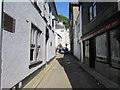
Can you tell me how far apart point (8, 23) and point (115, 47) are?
498 centimetres

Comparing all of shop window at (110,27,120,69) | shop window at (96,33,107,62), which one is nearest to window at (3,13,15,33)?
shop window at (110,27,120,69)

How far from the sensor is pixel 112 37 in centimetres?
574

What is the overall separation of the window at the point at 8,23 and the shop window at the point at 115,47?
4614 mm

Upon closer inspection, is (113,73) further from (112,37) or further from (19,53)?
(19,53)

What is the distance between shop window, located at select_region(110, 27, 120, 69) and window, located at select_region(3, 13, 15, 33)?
4614mm

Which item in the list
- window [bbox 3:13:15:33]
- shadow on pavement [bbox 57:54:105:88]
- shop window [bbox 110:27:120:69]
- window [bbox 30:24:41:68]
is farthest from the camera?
window [bbox 30:24:41:68]

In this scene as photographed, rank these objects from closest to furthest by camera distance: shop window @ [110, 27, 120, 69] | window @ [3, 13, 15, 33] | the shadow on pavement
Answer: window @ [3, 13, 15, 33] → the shadow on pavement → shop window @ [110, 27, 120, 69]

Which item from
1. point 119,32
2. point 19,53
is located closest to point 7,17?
point 19,53

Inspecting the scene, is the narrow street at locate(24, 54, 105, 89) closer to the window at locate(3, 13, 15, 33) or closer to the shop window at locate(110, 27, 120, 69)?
the shop window at locate(110, 27, 120, 69)

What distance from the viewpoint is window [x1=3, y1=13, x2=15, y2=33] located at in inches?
120

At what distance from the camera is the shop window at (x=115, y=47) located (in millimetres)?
5205

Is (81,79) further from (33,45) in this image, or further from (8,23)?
(8,23)

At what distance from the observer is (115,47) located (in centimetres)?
548

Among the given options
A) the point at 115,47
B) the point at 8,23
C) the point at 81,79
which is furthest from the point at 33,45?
the point at 115,47
